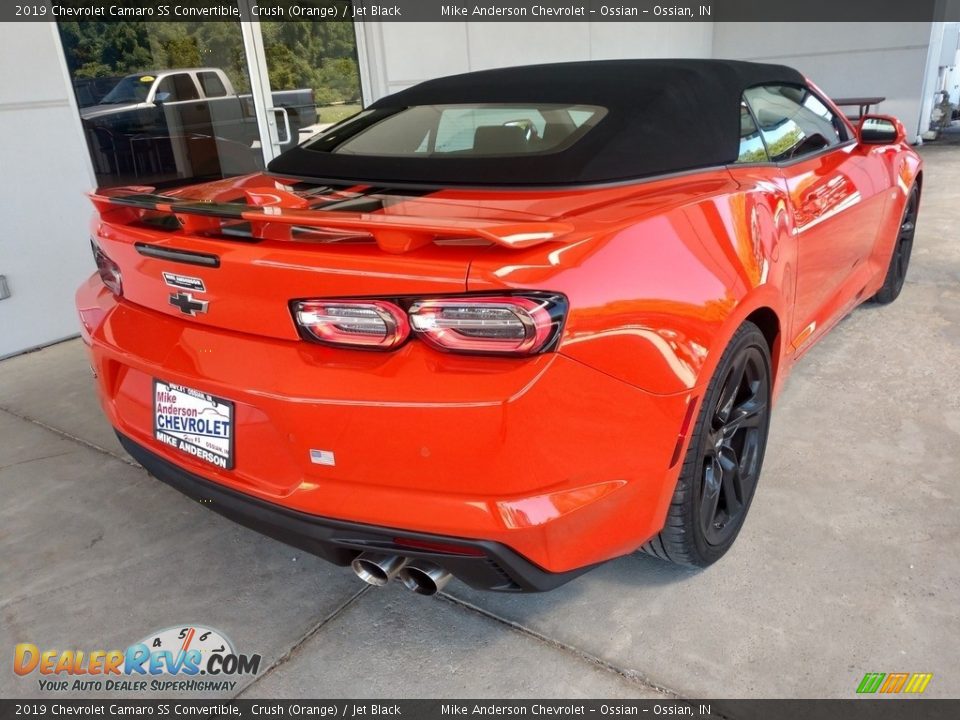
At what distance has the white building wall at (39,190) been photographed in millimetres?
4180

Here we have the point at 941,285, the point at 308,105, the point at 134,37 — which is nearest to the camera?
the point at 941,285

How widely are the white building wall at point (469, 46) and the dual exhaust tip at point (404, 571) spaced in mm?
5575

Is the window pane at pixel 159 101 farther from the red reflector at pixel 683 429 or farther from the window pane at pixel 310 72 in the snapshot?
the red reflector at pixel 683 429

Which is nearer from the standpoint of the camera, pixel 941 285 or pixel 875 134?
pixel 875 134

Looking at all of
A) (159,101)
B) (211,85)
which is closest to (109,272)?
(159,101)

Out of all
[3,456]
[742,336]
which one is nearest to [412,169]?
[742,336]

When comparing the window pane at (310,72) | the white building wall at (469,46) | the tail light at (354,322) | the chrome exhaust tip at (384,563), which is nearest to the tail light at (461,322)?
the tail light at (354,322)

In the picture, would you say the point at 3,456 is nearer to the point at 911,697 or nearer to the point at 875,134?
the point at 911,697

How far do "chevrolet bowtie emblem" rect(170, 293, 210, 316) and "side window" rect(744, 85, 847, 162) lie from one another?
1872 millimetres

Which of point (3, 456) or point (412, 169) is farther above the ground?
point (412, 169)

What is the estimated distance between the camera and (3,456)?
122 inches

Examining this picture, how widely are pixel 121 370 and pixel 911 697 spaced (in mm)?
2095

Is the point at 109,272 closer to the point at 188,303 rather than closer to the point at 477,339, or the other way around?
the point at 188,303

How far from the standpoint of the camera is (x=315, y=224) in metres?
1.57
